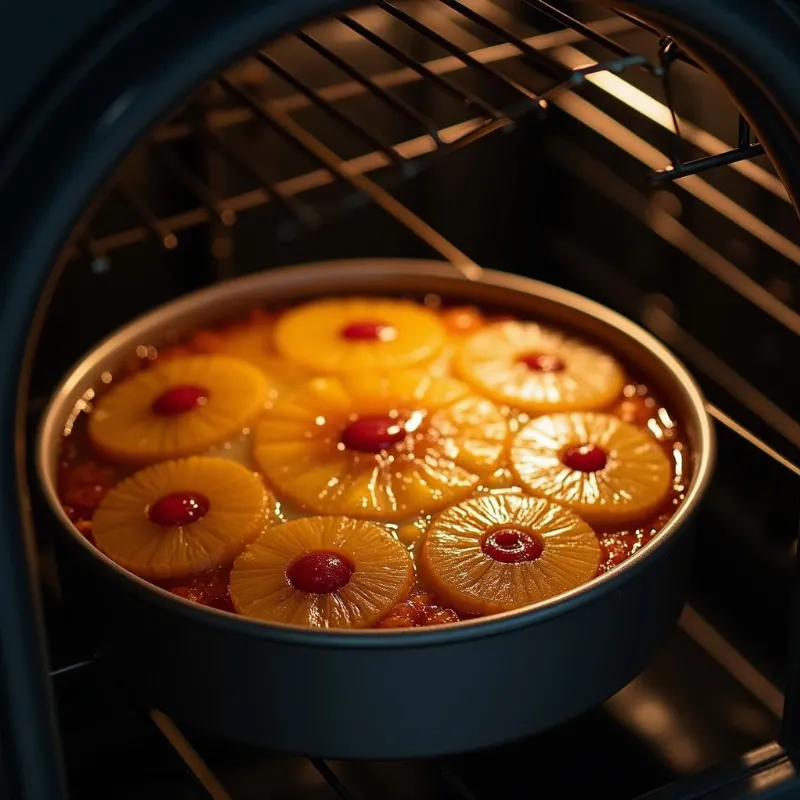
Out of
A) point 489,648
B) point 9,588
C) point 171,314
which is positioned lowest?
point 489,648

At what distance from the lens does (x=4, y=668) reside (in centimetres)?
69

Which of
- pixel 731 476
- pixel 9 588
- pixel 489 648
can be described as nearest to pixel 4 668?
pixel 9 588

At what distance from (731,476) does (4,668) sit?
1.06m

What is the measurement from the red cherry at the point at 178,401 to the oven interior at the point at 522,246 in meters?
0.16

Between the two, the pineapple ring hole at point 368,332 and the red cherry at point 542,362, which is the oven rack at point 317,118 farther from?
the red cherry at point 542,362

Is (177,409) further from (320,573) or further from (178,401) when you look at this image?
(320,573)

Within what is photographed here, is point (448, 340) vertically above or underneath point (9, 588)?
above

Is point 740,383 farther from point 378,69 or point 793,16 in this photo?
point 793,16

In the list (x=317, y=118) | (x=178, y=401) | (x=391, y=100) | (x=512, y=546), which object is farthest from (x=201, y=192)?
(x=512, y=546)

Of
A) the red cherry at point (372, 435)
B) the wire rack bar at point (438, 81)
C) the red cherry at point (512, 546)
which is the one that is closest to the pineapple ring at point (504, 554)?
the red cherry at point (512, 546)

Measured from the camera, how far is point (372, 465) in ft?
3.74

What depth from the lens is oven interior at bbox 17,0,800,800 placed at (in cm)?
117

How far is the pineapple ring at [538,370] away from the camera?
1.24 meters

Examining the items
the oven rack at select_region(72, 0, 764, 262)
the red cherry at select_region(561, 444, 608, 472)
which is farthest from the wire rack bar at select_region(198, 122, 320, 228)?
the red cherry at select_region(561, 444, 608, 472)
